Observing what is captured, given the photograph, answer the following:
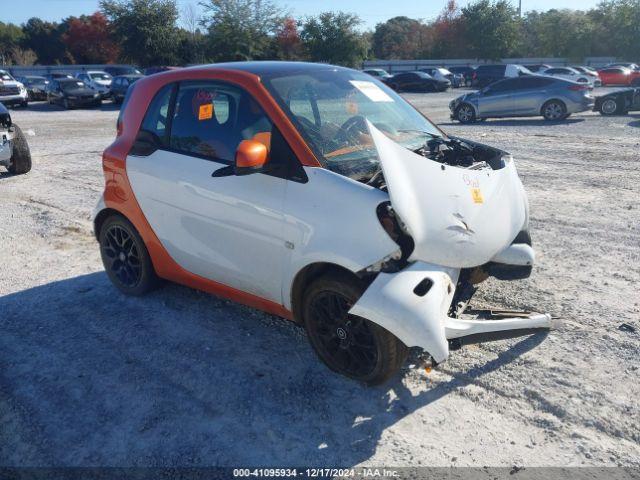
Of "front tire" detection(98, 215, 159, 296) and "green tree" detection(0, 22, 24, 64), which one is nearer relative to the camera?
"front tire" detection(98, 215, 159, 296)

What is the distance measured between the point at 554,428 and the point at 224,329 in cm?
236

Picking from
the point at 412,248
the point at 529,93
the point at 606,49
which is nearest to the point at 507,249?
the point at 412,248

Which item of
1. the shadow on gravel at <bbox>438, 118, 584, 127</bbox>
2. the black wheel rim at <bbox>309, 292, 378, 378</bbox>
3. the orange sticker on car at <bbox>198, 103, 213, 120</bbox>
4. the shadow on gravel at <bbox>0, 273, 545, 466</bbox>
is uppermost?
the orange sticker on car at <bbox>198, 103, 213, 120</bbox>

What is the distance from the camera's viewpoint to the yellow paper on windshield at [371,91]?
4.25 meters

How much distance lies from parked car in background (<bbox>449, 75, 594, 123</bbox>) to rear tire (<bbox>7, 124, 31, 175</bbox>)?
1330 cm

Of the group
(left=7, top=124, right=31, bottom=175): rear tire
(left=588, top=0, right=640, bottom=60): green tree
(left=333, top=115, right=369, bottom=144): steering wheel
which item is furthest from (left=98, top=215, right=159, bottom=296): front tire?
(left=588, top=0, right=640, bottom=60): green tree

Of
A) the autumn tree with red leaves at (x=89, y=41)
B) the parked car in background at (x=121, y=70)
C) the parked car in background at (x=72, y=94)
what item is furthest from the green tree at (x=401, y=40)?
the parked car in background at (x=72, y=94)

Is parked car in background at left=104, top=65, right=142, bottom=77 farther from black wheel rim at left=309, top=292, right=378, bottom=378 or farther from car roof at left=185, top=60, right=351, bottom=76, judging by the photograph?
black wheel rim at left=309, top=292, right=378, bottom=378

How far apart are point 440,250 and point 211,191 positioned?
1.67 metres

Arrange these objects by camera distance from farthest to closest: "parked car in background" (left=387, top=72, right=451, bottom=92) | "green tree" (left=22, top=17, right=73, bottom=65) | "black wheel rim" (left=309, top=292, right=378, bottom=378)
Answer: "green tree" (left=22, top=17, right=73, bottom=65)
"parked car in background" (left=387, top=72, right=451, bottom=92)
"black wheel rim" (left=309, top=292, right=378, bottom=378)

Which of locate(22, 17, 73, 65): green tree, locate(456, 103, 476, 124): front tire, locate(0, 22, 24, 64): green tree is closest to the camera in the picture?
locate(456, 103, 476, 124): front tire

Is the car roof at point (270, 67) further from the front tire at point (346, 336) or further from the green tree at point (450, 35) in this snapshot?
the green tree at point (450, 35)

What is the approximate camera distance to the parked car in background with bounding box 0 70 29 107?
2650 cm

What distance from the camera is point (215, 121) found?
4039mm
